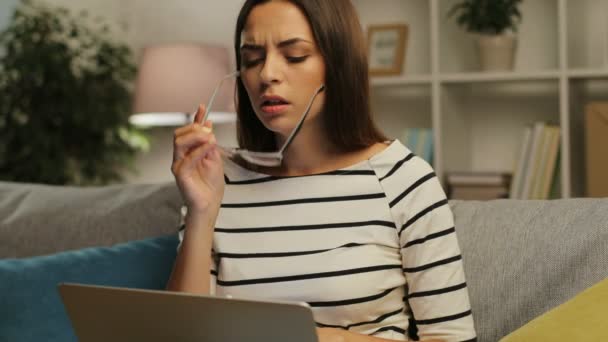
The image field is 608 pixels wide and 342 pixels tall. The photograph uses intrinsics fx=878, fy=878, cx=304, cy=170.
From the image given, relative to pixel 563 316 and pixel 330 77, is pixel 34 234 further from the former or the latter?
pixel 563 316

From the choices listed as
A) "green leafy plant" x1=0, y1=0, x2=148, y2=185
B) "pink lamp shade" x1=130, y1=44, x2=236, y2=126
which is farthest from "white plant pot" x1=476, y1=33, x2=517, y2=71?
"green leafy plant" x1=0, y1=0, x2=148, y2=185

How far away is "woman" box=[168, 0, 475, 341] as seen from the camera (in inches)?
50.1

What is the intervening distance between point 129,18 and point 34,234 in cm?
237

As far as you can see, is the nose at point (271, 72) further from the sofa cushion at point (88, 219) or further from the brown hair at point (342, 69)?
the sofa cushion at point (88, 219)

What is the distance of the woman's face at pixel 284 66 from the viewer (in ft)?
4.27

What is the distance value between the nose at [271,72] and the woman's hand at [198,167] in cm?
10

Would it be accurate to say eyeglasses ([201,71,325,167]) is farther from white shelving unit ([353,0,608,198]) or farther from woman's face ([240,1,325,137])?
white shelving unit ([353,0,608,198])

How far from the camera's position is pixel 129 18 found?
398 centimetres

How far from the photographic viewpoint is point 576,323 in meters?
1.02

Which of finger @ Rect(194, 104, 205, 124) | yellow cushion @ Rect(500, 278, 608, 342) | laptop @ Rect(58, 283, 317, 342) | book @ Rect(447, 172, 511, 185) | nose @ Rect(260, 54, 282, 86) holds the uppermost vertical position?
nose @ Rect(260, 54, 282, 86)

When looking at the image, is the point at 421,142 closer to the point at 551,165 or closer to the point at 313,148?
the point at 551,165

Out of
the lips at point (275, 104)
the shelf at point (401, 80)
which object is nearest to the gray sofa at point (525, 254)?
the lips at point (275, 104)

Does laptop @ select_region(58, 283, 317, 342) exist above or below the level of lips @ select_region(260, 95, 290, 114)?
below

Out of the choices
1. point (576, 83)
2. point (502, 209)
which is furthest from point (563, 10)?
point (502, 209)
